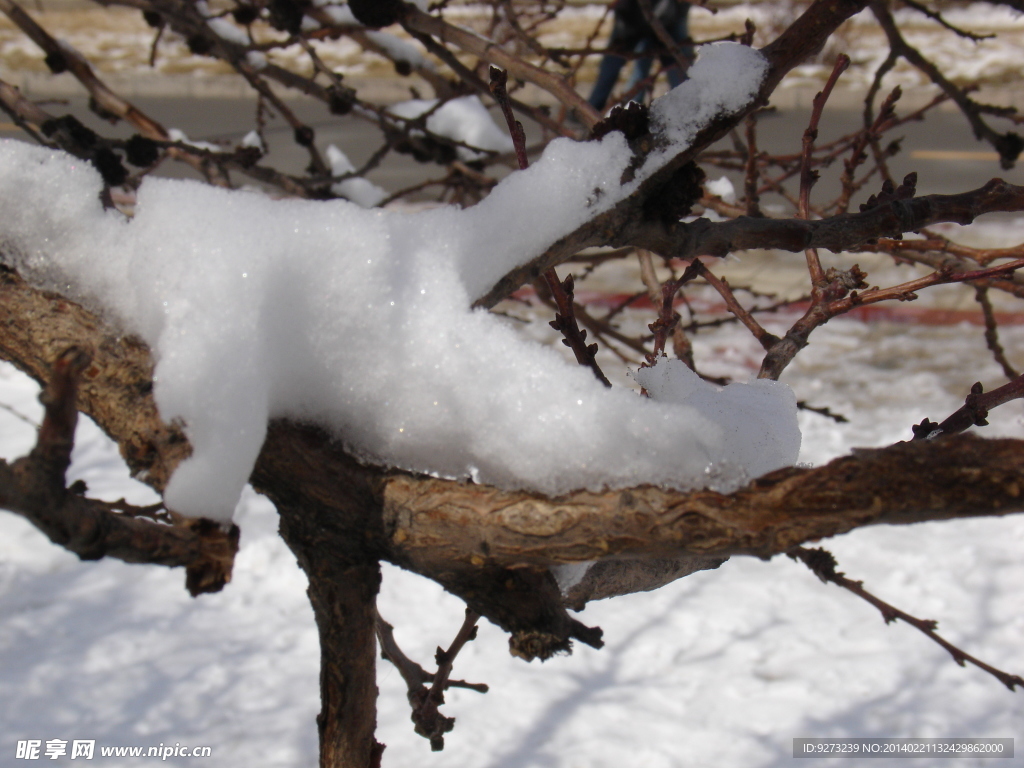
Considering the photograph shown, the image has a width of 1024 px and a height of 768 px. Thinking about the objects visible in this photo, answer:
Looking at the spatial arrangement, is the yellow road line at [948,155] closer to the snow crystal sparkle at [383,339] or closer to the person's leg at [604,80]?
the person's leg at [604,80]

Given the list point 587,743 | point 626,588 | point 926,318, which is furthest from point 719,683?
point 926,318

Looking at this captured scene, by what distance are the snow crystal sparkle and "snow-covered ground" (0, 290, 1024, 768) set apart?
1.95 m

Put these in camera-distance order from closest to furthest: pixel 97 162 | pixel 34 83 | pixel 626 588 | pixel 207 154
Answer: pixel 626 588, pixel 97 162, pixel 207 154, pixel 34 83

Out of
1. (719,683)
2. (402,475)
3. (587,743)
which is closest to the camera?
(402,475)

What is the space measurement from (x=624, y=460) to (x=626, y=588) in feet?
1.14

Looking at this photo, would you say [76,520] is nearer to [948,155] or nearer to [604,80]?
[604,80]

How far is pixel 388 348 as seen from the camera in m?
0.89

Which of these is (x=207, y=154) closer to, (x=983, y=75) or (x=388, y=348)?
(x=388, y=348)

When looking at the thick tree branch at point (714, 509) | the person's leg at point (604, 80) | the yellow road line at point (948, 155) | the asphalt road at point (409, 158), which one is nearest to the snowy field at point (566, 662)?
the thick tree branch at point (714, 509)

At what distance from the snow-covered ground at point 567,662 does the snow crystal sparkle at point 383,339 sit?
195 cm

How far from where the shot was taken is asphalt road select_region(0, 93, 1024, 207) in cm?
832

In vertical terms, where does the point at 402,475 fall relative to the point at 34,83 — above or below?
below

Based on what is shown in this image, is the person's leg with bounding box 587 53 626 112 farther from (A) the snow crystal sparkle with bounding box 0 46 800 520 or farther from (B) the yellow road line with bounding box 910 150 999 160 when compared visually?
(A) the snow crystal sparkle with bounding box 0 46 800 520

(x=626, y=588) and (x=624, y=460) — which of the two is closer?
(x=624, y=460)
